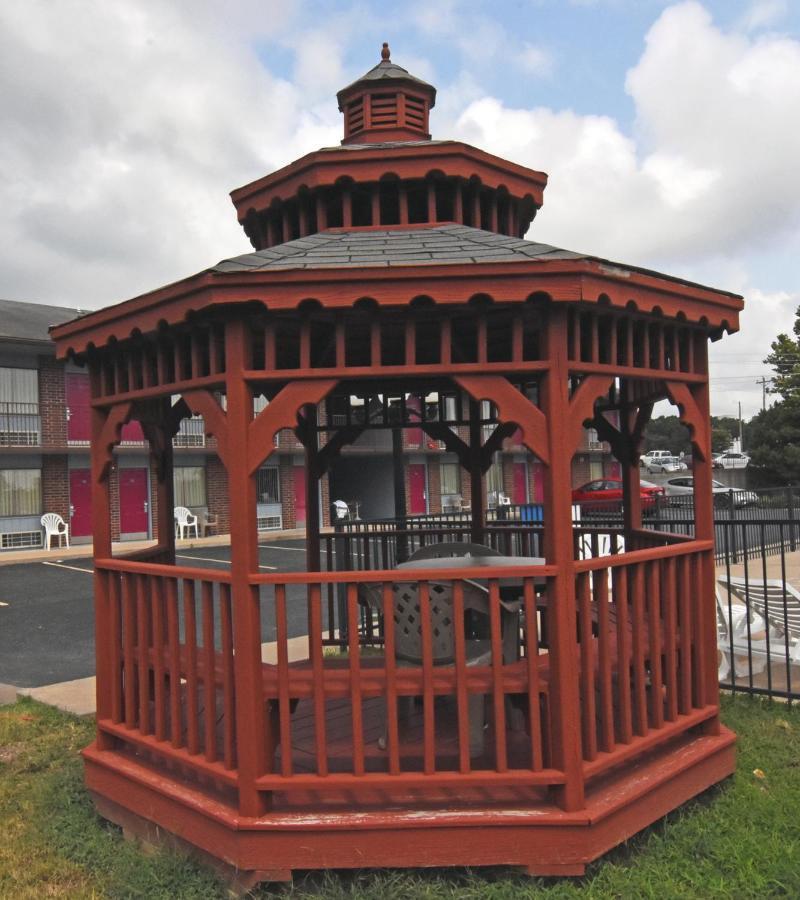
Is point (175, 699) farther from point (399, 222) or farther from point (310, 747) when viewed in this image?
point (399, 222)

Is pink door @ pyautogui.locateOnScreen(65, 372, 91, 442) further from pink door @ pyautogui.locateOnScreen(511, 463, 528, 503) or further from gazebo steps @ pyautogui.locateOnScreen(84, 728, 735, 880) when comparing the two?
gazebo steps @ pyautogui.locateOnScreen(84, 728, 735, 880)

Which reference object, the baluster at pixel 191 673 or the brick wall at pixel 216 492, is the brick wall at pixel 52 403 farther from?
the baluster at pixel 191 673

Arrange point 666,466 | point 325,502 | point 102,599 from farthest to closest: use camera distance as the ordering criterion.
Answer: point 666,466
point 325,502
point 102,599

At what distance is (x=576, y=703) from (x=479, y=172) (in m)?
3.31

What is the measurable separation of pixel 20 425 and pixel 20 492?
2.11 metres

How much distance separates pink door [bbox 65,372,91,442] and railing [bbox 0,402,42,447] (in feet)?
3.42

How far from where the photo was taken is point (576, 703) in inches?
141

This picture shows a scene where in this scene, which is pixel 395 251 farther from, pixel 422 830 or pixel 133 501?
pixel 133 501

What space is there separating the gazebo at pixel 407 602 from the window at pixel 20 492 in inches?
842

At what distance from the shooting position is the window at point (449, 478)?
35.6 m

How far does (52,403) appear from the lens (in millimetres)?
24438

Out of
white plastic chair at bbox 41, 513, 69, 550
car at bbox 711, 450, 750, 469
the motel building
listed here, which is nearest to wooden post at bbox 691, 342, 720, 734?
the motel building

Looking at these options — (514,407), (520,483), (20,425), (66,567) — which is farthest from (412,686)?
(520,483)

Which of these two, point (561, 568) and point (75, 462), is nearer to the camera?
point (561, 568)
